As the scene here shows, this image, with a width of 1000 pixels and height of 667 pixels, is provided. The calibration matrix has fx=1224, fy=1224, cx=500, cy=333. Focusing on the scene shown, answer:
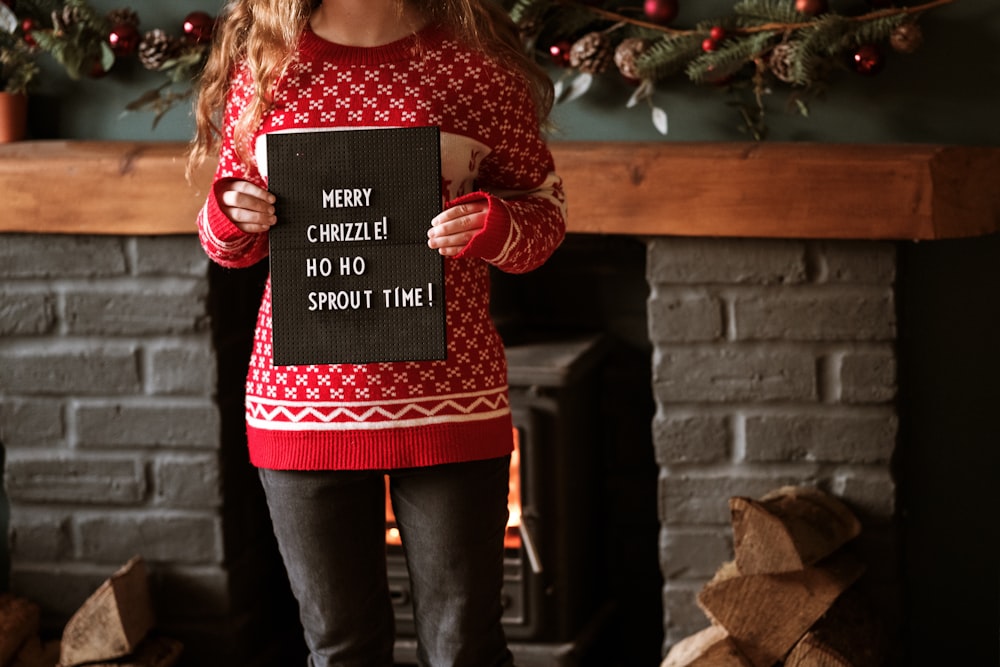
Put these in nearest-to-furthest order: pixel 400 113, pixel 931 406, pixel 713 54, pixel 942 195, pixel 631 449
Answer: pixel 400 113, pixel 942 195, pixel 713 54, pixel 931 406, pixel 631 449

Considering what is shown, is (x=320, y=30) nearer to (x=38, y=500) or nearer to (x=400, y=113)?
Result: (x=400, y=113)

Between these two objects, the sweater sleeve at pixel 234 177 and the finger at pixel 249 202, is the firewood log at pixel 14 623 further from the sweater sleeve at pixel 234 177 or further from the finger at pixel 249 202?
the finger at pixel 249 202

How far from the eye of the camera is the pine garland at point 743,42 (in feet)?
5.87

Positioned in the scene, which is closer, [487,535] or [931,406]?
[487,535]

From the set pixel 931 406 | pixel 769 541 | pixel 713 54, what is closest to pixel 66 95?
pixel 713 54

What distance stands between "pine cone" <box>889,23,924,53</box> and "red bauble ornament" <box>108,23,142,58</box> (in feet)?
3.89

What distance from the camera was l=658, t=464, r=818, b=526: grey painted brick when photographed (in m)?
1.89

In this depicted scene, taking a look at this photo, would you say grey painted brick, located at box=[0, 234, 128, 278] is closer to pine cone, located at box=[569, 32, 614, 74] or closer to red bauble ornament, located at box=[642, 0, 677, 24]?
pine cone, located at box=[569, 32, 614, 74]

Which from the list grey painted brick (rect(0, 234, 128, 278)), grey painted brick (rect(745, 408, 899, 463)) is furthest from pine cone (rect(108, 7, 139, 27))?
grey painted brick (rect(745, 408, 899, 463))

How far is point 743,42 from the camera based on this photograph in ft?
5.99

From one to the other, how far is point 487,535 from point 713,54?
2.80ft

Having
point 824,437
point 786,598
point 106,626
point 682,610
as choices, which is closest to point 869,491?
point 824,437

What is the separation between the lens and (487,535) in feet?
4.57

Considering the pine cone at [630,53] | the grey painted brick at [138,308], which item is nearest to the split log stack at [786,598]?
the pine cone at [630,53]
